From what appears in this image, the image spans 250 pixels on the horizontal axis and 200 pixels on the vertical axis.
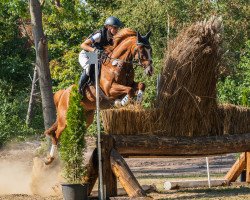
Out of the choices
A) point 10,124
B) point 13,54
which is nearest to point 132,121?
point 10,124

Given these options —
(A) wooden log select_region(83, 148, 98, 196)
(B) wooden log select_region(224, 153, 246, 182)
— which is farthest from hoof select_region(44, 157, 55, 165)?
(B) wooden log select_region(224, 153, 246, 182)

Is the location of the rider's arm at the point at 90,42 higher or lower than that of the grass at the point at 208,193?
higher

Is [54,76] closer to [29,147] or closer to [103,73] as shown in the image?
[29,147]

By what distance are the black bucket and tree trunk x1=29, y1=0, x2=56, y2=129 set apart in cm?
657

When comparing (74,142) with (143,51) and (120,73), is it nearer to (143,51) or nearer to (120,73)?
(143,51)

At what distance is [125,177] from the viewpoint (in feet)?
31.9

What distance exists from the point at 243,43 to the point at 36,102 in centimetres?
927

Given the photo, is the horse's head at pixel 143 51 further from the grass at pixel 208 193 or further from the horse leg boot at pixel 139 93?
the grass at pixel 208 193

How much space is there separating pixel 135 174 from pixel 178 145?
5878 mm

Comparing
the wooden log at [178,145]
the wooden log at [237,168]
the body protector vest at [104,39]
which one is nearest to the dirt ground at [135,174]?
the wooden log at [237,168]

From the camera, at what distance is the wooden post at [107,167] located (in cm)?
992

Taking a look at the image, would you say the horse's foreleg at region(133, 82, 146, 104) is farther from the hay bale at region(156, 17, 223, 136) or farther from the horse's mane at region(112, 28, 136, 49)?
the horse's mane at region(112, 28, 136, 49)

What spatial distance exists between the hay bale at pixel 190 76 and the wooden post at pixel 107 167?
1.11m

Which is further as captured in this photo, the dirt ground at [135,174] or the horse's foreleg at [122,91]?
the horse's foreleg at [122,91]
